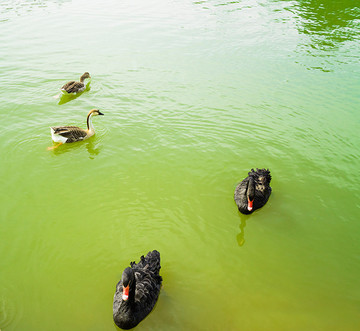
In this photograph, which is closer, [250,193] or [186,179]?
[250,193]

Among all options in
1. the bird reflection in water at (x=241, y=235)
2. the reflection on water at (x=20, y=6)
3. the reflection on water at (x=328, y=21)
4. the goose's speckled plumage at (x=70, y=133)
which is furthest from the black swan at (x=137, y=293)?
the reflection on water at (x=20, y=6)

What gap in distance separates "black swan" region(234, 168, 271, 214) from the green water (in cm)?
23

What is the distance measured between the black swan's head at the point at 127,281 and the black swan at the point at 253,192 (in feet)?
9.19

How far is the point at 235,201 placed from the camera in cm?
666

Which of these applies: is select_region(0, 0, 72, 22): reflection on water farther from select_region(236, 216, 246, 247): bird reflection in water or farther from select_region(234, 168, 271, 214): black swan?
select_region(236, 216, 246, 247): bird reflection in water

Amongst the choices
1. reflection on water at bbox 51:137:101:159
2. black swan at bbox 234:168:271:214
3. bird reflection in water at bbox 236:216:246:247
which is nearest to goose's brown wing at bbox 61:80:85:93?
reflection on water at bbox 51:137:101:159

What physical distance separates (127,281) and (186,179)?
342 centimetres

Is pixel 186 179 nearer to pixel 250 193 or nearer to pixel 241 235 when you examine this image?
pixel 250 193

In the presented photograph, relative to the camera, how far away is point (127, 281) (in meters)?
4.23

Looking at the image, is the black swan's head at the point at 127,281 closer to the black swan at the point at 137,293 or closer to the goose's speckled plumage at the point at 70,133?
the black swan at the point at 137,293

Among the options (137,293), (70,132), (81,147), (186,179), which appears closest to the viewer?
(137,293)

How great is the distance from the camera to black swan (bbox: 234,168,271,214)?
6164 millimetres

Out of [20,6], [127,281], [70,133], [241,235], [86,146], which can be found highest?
[127,281]

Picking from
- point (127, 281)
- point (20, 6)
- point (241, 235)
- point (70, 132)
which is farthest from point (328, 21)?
point (20, 6)
